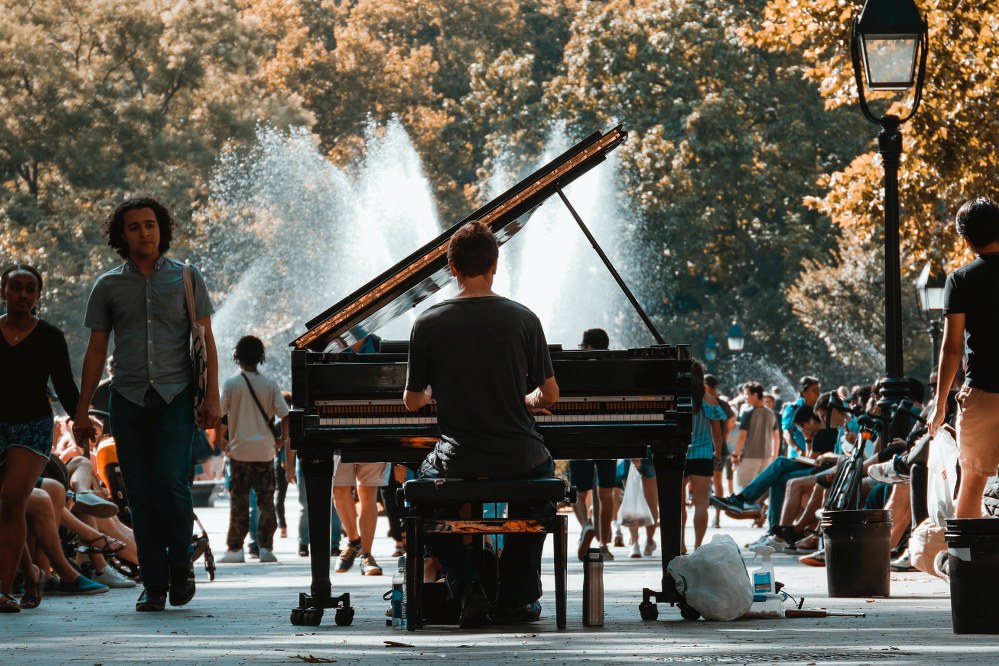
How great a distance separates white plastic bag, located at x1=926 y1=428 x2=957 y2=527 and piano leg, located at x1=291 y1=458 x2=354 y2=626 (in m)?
3.69

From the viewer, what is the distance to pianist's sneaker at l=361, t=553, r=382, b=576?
551 inches

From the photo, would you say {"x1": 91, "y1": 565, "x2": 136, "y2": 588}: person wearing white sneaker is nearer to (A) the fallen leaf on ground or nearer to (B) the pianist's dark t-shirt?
(B) the pianist's dark t-shirt

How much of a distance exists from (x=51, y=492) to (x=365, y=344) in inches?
108

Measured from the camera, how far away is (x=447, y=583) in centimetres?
868

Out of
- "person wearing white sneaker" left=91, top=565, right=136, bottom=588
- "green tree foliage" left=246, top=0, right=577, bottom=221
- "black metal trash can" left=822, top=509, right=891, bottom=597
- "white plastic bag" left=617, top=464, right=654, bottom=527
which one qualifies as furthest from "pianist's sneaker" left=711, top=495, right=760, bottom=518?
"green tree foliage" left=246, top=0, right=577, bottom=221

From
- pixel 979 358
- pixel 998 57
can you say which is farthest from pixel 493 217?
pixel 998 57

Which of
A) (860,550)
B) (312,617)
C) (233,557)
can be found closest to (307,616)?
(312,617)

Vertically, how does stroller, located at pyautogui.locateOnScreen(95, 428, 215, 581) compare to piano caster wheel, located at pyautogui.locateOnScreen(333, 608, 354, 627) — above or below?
above

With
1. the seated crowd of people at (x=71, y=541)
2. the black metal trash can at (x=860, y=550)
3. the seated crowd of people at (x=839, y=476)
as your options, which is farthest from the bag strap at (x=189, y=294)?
the black metal trash can at (x=860, y=550)

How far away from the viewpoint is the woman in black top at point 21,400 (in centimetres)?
1020

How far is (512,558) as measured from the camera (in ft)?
28.4

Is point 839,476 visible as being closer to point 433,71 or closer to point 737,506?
point 737,506

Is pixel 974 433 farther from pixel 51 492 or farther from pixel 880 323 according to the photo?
pixel 880 323

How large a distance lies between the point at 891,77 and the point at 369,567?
5.61 m
